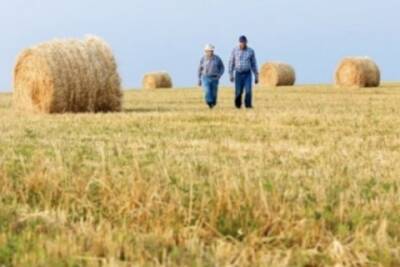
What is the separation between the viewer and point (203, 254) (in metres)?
4.25

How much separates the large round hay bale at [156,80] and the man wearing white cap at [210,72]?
19715 millimetres

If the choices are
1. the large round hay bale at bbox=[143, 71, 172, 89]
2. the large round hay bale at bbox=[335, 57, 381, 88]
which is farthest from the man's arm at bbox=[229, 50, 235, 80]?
the large round hay bale at bbox=[143, 71, 172, 89]

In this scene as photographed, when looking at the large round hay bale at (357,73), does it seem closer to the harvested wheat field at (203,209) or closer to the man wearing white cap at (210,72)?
the man wearing white cap at (210,72)

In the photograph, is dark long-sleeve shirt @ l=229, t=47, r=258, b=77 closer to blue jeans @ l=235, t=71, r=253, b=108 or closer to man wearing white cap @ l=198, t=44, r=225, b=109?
blue jeans @ l=235, t=71, r=253, b=108

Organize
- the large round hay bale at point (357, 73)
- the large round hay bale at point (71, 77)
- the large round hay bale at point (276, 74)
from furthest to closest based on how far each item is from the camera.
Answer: the large round hay bale at point (276, 74)
the large round hay bale at point (357, 73)
the large round hay bale at point (71, 77)

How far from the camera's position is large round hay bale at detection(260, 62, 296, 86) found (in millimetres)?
Answer: 38469

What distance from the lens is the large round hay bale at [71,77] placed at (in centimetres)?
1761

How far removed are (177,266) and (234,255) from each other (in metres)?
0.35

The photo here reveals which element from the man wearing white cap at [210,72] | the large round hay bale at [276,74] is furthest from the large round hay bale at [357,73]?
the man wearing white cap at [210,72]

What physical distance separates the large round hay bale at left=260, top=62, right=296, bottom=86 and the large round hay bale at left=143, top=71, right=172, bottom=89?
14.7 ft

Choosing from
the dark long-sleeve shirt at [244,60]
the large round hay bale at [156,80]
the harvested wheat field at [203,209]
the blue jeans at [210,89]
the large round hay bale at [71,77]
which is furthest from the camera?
the large round hay bale at [156,80]

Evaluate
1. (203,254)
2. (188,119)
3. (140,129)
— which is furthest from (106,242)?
(188,119)

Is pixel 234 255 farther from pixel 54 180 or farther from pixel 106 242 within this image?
pixel 54 180

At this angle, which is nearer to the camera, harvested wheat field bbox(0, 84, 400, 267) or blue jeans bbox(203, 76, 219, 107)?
harvested wheat field bbox(0, 84, 400, 267)
